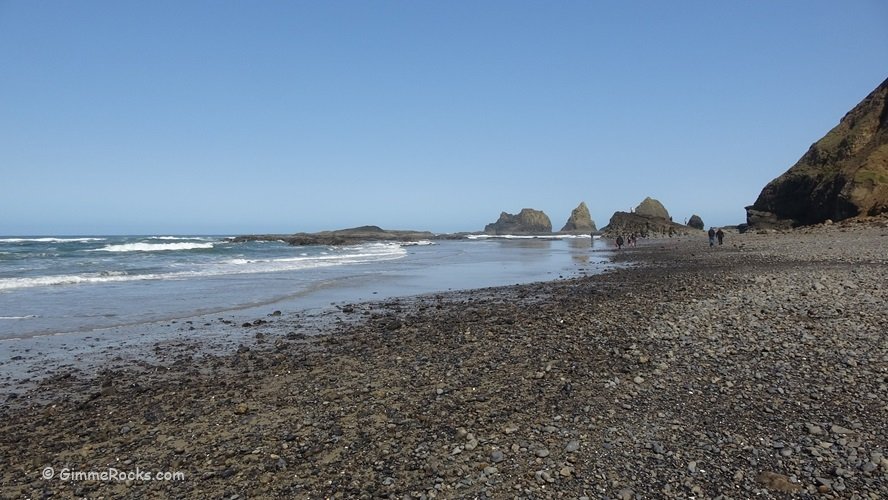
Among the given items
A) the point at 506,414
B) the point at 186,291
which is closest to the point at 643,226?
the point at 186,291

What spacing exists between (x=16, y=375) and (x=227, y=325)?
194 inches

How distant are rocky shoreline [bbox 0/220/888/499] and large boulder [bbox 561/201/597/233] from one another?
150m

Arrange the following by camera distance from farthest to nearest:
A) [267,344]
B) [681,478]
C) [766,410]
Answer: [267,344], [766,410], [681,478]

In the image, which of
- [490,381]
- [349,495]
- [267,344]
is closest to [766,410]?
[490,381]

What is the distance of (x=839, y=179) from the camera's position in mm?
45562

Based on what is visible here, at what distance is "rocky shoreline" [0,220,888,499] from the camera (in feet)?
15.6

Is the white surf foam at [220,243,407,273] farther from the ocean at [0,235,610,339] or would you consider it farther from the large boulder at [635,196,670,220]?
the large boulder at [635,196,670,220]

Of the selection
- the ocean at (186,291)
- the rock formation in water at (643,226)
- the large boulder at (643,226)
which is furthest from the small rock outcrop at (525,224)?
the ocean at (186,291)

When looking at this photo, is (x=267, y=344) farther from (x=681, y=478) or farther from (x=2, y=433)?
(x=681, y=478)

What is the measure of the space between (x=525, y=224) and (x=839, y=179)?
12806cm

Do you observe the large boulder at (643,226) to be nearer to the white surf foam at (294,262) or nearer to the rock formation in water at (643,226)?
the rock formation in water at (643,226)

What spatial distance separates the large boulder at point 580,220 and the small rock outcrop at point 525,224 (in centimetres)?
1101

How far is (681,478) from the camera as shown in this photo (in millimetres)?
4582

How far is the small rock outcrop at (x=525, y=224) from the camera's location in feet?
564
